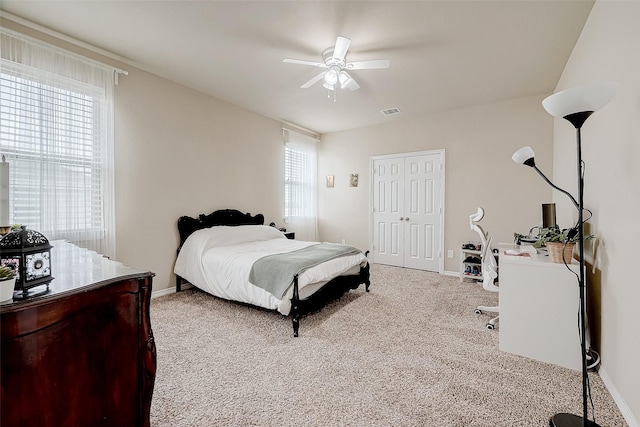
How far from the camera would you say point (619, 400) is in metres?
1.60

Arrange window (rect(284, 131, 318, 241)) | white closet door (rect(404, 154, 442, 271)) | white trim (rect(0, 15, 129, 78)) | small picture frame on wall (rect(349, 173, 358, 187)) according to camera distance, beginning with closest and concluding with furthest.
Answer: white trim (rect(0, 15, 129, 78))
white closet door (rect(404, 154, 442, 271))
window (rect(284, 131, 318, 241))
small picture frame on wall (rect(349, 173, 358, 187))

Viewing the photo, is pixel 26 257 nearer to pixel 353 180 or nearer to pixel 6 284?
pixel 6 284

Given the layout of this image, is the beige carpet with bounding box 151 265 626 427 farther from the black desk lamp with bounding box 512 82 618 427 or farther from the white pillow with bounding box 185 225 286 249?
the white pillow with bounding box 185 225 286 249

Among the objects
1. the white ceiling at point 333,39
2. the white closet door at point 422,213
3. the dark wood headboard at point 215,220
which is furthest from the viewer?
the white closet door at point 422,213

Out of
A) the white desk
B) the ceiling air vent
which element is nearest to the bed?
the white desk

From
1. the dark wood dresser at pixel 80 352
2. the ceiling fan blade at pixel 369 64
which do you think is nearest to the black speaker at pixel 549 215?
the ceiling fan blade at pixel 369 64

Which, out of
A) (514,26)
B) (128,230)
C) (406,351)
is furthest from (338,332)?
(514,26)

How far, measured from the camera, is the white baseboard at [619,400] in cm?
145

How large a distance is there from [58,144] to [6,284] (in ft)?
8.07

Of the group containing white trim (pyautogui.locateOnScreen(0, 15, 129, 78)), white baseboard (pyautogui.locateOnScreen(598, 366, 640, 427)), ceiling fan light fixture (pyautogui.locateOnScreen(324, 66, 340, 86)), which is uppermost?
white trim (pyautogui.locateOnScreen(0, 15, 129, 78))

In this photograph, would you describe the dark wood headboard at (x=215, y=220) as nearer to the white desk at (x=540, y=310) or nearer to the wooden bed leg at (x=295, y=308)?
the wooden bed leg at (x=295, y=308)

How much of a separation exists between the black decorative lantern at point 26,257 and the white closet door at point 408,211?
188 inches

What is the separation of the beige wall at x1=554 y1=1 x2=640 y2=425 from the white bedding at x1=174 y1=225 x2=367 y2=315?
2.06 meters

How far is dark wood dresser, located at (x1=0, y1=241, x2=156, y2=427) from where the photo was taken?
864mm
